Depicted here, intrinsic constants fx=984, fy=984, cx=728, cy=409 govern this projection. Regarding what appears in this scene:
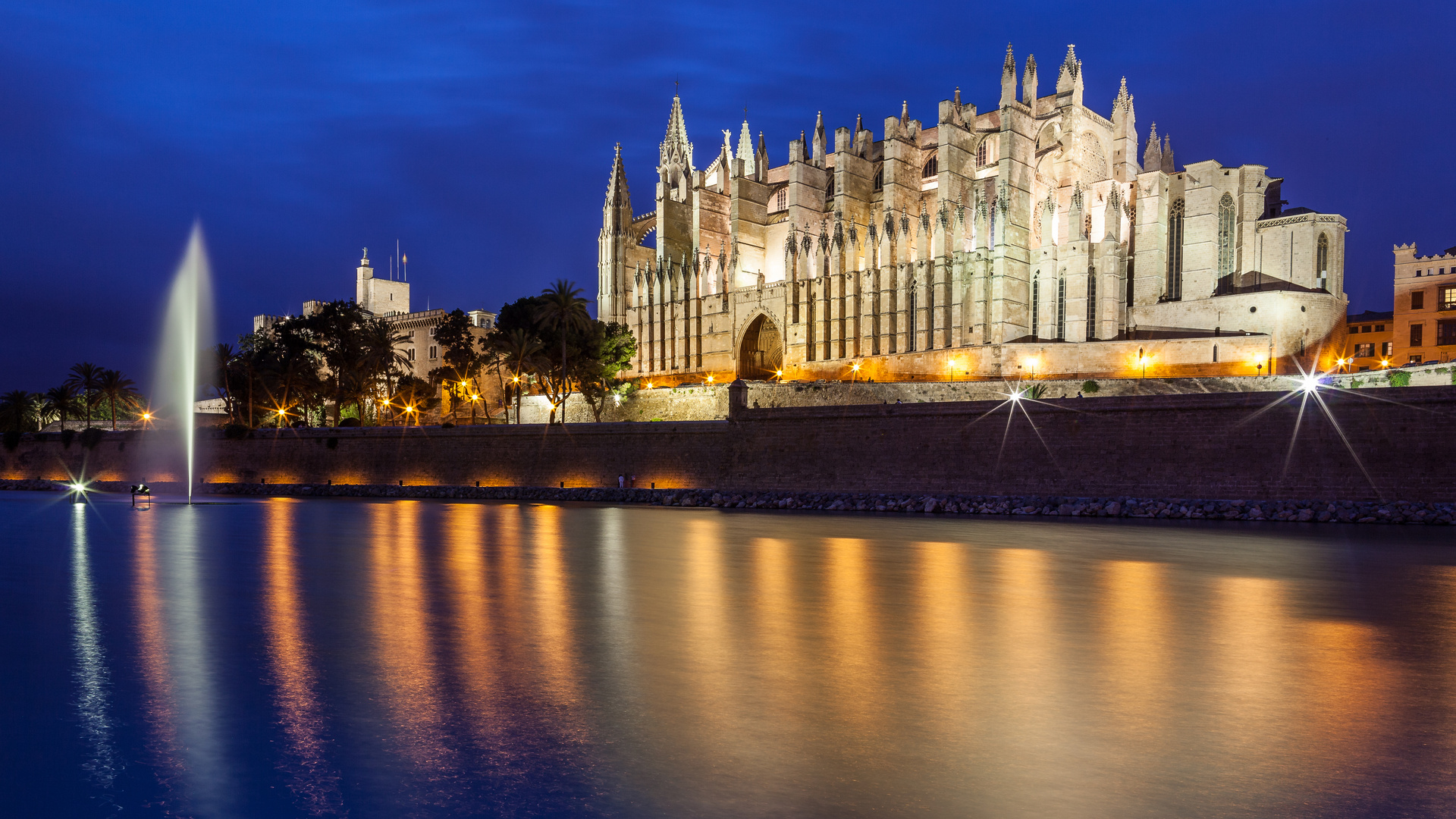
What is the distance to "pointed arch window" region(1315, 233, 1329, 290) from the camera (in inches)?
1802

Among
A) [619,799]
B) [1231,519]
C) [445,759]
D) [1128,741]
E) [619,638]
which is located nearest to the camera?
[619,799]

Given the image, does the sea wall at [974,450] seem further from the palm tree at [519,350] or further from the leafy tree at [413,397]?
the leafy tree at [413,397]

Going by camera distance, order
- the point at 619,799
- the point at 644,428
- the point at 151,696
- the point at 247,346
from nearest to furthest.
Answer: the point at 619,799 → the point at 151,696 → the point at 644,428 → the point at 247,346

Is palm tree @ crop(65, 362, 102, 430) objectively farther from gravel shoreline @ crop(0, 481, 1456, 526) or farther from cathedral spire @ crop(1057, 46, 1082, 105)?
cathedral spire @ crop(1057, 46, 1082, 105)

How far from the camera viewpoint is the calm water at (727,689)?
4.90 metres

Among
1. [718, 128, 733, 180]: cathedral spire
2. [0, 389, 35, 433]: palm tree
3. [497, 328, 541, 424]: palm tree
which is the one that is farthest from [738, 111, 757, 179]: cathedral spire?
[0, 389, 35, 433]: palm tree

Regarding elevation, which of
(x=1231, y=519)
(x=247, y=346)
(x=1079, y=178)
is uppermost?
(x=1079, y=178)

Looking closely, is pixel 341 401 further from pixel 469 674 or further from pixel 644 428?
pixel 469 674

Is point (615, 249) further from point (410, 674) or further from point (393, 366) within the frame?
point (410, 674)

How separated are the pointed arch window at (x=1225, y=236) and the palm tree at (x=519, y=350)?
3311 centimetres

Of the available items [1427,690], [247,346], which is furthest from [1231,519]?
[247,346]

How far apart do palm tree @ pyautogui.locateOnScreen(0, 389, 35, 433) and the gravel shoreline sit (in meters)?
38.3

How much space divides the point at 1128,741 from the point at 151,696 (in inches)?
251

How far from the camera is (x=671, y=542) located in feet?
63.2
